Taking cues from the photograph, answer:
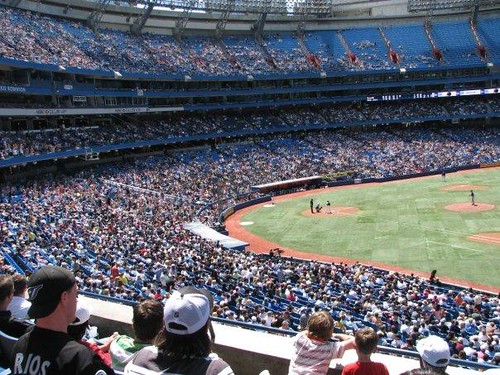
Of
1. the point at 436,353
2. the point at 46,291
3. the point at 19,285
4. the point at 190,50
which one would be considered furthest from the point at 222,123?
the point at 46,291

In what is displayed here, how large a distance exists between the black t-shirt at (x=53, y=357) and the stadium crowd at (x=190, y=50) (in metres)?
44.9

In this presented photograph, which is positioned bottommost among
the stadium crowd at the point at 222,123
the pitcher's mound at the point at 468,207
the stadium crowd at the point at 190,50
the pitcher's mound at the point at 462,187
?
the pitcher's mound at the point at 468,207

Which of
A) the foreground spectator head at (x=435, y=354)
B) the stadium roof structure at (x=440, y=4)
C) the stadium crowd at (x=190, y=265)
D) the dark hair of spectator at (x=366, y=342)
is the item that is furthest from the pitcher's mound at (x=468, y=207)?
the stadium roof structure at (x=440, y=4)

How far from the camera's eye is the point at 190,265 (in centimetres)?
2250

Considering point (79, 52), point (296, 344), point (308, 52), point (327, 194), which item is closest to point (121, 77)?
point (79, 52)

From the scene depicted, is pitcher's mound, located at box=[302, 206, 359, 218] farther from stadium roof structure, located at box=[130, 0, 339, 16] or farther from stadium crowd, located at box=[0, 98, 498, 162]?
stadium roof structure, located at box=[130, 0, 339, 16]

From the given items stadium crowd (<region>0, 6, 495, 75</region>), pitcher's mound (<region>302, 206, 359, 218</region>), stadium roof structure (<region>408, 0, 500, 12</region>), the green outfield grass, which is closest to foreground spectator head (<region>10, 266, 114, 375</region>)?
the green outfield grass

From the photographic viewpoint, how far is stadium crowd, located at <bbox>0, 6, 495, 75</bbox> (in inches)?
2053

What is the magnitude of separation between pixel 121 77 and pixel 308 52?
109 ft

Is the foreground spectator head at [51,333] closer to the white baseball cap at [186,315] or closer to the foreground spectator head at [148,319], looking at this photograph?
the white baseball cap at [186,315]

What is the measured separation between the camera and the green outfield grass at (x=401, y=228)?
94.8ft

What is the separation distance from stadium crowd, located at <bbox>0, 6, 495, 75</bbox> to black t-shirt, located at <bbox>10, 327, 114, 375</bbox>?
44.9m

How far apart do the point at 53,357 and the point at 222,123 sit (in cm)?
6848

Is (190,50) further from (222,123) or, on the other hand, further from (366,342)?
(366,342)
